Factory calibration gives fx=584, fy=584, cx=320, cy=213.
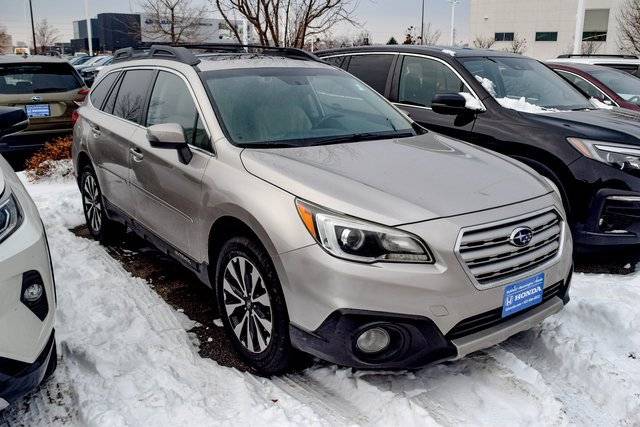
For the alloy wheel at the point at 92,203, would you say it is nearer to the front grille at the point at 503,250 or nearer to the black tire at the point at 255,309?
the black tire at the point at 255,309

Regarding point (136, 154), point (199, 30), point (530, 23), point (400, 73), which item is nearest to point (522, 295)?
point (136, 154)

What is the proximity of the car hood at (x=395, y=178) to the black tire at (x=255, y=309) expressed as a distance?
392 mm

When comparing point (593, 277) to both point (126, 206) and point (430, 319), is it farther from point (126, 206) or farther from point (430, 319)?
point (126, 206)

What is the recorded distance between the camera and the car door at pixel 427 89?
17.1ft

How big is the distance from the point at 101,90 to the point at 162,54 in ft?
4.04

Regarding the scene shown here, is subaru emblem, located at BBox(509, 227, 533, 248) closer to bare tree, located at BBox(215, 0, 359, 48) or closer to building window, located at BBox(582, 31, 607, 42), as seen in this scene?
bare tree, located at BBox(215, 0, 359, 48)

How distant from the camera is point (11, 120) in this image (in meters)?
3.58

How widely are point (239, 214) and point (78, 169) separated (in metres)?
3.13

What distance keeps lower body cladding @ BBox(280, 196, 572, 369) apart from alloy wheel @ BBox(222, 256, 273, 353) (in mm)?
251

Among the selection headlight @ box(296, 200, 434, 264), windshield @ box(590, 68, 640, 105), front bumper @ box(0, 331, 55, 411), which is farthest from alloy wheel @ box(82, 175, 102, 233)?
windshield @ box(590, 68, 640, 105)

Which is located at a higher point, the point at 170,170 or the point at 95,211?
the point at 170,170

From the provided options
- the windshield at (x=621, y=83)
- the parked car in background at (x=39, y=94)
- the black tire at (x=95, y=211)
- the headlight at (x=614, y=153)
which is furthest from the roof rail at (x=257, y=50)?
the windshield at (x=621, y=83)

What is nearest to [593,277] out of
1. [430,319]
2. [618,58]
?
[430,319]

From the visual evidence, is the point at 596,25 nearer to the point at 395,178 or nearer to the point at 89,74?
the point at 89,74
